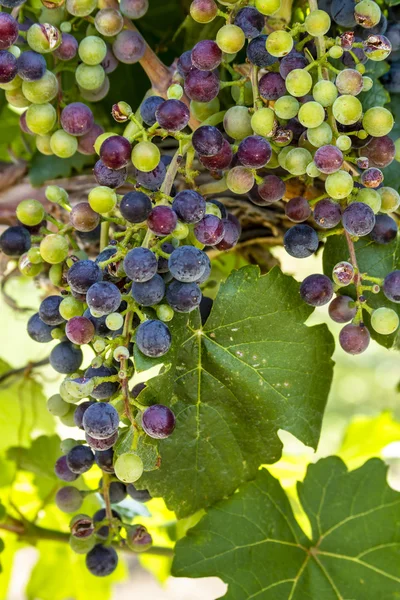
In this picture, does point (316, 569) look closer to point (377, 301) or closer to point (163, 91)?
point (377, 301)

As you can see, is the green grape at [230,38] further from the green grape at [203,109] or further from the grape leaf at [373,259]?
the grape leaf at [373,259]

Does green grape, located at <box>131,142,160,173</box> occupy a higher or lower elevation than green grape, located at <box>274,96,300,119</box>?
higher

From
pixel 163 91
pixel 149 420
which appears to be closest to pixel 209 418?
pixel 149 420

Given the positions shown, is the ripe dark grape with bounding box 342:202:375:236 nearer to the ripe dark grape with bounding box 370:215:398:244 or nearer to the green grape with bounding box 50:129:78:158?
the ripe dark grape with bounding box 370:215:398:244

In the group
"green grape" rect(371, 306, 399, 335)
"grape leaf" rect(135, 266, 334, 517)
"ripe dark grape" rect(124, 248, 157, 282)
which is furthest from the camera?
"grape leaf" rect(135, 266, 334, 517)

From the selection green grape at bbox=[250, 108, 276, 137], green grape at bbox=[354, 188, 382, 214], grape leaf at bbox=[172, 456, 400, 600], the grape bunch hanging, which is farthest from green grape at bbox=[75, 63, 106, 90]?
grape leaf at bbox=[172, 456, 400, 600]

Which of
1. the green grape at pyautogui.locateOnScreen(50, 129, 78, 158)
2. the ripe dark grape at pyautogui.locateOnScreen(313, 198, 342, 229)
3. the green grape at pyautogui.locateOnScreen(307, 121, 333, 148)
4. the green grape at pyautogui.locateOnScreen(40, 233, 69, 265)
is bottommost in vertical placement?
the ripe dark grape at pyautogui.locateOnScreen(313, 198, 342, 229)

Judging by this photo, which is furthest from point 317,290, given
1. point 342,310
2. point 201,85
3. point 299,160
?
point 201,85

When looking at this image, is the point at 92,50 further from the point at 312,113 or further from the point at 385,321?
the point at 385,321
